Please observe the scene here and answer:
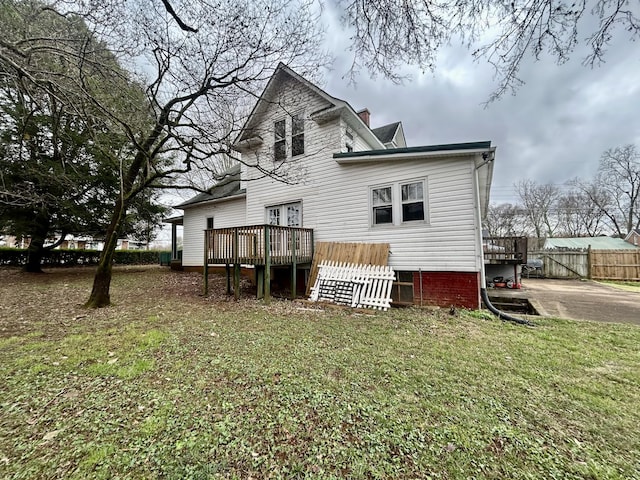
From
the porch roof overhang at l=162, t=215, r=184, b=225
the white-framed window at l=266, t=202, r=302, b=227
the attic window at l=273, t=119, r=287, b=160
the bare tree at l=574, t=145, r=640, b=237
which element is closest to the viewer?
the white-framed window at l=266, t=202, r=302, b=227

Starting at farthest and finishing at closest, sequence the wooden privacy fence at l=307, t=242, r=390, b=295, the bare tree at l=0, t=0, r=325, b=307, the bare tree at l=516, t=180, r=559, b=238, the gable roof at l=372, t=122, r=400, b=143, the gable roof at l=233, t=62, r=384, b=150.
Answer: the bare tree at l=516, t=180, r=559, b=238 → the gable roof at l=372, t=122, r=400, b=143 → the gable roof at l=233, t=62, r=384, b=150 → the wooden privacy fence at l=307, t=242, r=390, b=295 → the bare tree at l=0, t=0, r=325, b=307

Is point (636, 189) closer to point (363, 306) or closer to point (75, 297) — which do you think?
point (363, 306)

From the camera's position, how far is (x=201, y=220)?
1380cm

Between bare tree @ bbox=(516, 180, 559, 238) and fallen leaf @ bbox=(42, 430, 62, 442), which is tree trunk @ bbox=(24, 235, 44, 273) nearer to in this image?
fallen leaf @ bbox=(42, 430, 62, 442)

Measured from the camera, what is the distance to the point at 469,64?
3389 millimetres

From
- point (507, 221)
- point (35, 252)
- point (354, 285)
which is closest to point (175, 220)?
point (35, 252)

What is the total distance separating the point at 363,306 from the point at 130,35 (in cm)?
786

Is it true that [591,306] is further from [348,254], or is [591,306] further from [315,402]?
[315,402]

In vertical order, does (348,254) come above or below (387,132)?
below

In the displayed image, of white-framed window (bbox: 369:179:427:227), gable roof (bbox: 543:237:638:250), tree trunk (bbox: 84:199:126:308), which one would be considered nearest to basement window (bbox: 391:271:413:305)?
white-framed window (bbox: 369:179:427:227)

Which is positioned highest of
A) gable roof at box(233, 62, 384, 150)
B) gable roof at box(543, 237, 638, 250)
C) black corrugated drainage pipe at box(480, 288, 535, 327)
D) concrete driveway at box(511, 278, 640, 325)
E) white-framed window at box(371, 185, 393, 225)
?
gable roof at box(233, 62, 384, 150)

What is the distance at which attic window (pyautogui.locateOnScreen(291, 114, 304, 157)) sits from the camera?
981 cm

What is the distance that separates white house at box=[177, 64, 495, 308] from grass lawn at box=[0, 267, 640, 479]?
7.54ft

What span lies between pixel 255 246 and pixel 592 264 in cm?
1814
